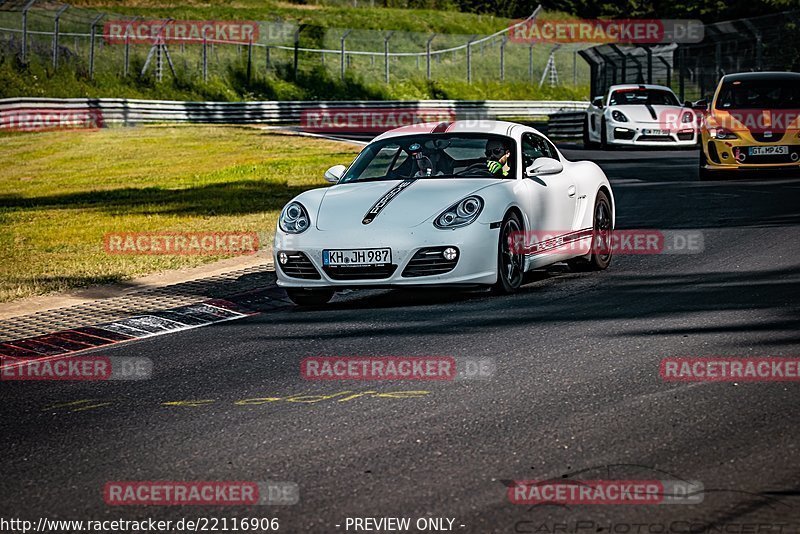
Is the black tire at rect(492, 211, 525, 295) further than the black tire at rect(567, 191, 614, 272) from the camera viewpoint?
No

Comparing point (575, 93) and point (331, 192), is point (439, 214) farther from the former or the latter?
point (575, 93)

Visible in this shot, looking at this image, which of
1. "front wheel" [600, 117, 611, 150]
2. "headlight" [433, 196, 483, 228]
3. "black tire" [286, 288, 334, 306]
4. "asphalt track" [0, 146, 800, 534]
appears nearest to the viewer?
"asphalt track" [0, 146, 800, 534]

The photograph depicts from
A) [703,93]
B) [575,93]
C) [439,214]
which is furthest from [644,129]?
[575,93]

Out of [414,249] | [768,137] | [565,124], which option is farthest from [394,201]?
[565,124]

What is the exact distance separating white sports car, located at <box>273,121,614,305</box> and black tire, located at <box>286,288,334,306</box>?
11mm

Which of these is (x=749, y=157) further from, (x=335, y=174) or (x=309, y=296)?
(x=309, y=296)

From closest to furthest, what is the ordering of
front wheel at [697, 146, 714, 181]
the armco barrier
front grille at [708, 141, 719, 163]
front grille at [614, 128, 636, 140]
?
front grille at [708, 141, 719, 163]
front wheel at [697, 146, 714, 181]
front grille at [614, 128, 636, 140]
the armco barrier

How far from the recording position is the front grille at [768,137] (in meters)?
18.2

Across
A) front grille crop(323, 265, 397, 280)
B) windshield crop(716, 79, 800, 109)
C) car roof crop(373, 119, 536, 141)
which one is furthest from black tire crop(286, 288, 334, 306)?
windshield crop(716, 79, 800, 109)

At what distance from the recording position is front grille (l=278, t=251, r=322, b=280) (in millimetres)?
9320

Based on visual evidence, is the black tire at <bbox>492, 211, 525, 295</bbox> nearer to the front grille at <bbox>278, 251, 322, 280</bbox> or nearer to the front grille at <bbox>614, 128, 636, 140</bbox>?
the front grille at <bbox>278, 251, 322, 280</bbox>

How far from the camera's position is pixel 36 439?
593 centimetres

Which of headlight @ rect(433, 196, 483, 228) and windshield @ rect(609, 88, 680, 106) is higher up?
windshield @ rect(609, 88, 680, 106)

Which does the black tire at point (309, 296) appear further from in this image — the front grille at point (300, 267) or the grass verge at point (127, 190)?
the grass verge at point (127, 190)
